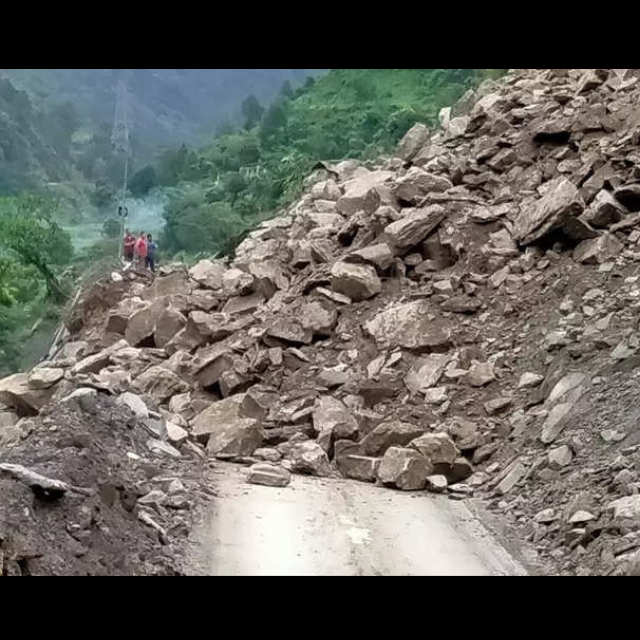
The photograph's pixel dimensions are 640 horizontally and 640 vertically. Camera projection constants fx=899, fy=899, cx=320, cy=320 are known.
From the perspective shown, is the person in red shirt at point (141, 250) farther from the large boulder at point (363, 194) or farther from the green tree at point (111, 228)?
the large boulder at point (363, 194)

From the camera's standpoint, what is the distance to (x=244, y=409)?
6910 mm

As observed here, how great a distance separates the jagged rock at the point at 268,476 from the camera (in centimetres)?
581

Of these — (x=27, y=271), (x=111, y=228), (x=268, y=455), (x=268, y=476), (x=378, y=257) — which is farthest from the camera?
(x=378, y=257)

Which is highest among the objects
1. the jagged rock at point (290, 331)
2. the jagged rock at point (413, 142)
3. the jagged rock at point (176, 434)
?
A: the jagged rock at point (413, 142)

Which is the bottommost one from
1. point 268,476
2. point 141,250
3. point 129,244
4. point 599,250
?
point 268,476

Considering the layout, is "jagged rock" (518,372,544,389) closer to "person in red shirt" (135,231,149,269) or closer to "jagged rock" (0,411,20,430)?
"person in red shirt" (135,231,149,269)

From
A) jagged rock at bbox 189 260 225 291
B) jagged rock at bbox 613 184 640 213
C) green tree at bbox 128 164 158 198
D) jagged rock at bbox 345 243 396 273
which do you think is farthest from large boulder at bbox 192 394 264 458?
jagged rock at bbox 613 184 640 213

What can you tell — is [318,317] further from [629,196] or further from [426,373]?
[629,196]

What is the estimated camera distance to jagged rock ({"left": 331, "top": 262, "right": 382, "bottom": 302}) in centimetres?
813

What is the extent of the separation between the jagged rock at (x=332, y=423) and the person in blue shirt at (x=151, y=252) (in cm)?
252

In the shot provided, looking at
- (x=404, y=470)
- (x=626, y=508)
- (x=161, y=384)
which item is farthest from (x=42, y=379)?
(x=626, y=508)

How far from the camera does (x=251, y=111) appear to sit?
23.1ft

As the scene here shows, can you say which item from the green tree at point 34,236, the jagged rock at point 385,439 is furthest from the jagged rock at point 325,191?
the jagged rock at point 385,439

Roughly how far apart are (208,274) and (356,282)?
1.93 m
